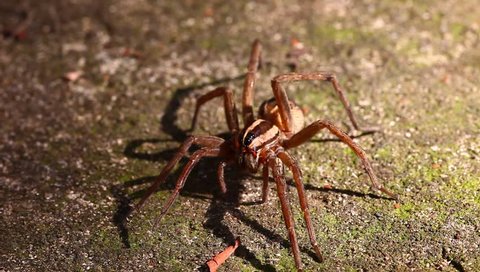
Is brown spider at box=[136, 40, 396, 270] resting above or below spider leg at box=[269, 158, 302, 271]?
above

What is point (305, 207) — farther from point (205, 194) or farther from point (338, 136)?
point (205, 194)

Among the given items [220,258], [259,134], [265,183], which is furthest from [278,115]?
[220,258]

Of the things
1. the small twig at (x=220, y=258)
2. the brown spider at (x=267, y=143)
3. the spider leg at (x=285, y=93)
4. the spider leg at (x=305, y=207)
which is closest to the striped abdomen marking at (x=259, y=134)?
the brown spider at (x=267, y=143)

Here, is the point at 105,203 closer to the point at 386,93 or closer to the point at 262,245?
the point at 262,245

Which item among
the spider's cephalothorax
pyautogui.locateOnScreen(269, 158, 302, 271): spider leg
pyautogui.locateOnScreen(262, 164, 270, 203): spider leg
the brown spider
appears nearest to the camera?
pyautogui.locateOnScreen(269, 158, 302, 271): spider leg

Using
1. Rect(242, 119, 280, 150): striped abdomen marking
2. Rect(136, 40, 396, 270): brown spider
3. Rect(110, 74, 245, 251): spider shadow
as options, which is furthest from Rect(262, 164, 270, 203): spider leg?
Rect(110, 74, 245, 251): spider shadow

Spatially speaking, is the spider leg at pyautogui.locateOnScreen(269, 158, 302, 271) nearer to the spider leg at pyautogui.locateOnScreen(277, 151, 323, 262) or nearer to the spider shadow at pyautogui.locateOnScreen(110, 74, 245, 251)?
the spider leg at pyautogui.locateOnScreen(277, 151, 323, 262)

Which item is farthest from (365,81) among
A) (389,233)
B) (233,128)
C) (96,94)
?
(96,94)
